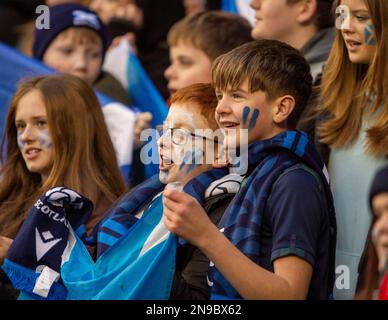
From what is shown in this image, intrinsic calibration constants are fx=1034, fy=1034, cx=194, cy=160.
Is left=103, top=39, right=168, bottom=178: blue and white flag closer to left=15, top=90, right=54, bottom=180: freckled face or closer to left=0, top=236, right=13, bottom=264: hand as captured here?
left=15, top=90, right=54, bottom=180: freckled face

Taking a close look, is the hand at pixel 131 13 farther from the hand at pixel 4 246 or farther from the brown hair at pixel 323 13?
the hand at pixel 4 246

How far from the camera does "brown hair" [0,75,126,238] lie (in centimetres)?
459

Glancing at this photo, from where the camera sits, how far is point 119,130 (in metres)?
5.66

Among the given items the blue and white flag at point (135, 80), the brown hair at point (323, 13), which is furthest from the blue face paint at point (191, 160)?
the blue and white flag at point (135, 80)

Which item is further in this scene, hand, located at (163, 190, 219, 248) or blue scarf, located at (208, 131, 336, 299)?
blue scarf, located at (208, 131, 336, 299)

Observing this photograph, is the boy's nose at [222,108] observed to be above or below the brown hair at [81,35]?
below

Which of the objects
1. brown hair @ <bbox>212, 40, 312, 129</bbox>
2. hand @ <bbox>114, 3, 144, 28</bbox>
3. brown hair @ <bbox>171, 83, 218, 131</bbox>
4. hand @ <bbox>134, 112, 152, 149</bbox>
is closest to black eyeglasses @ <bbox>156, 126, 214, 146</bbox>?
brown hair @ <bbox>171, 83, 218, 131</bbox>

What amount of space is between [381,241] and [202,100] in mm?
1180

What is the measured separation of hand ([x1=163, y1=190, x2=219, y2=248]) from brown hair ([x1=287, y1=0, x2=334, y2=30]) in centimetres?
208

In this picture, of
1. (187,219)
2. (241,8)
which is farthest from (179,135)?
(241,8)

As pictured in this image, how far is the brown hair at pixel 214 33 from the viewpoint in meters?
5.52

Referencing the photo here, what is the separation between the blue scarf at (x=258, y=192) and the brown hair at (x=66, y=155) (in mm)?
1108

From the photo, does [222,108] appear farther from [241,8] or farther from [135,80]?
[241,8]
